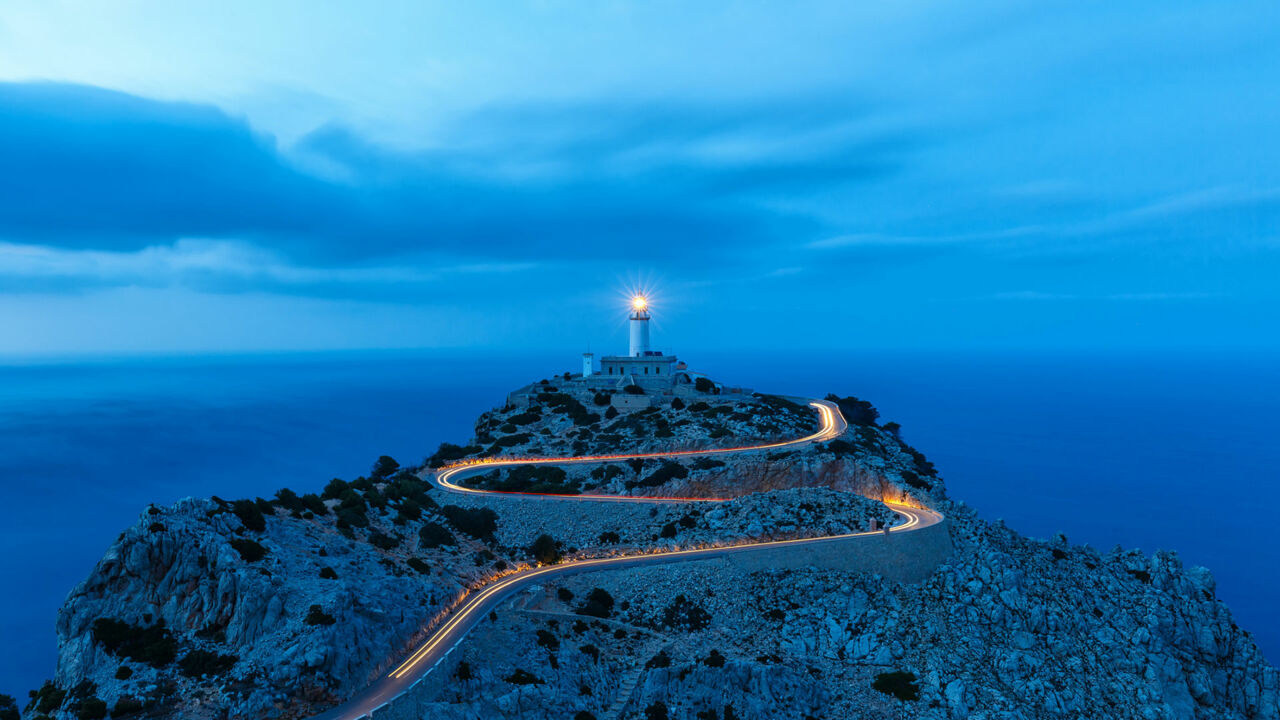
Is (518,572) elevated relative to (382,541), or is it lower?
lower

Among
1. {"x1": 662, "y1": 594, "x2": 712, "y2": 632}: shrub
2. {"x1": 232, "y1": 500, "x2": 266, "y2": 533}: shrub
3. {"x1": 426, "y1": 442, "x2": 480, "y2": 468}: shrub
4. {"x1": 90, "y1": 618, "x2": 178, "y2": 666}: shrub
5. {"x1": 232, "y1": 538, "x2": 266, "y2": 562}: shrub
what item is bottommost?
{"x1": 662, "y1": 594, "x2": 712, "y2": 632}: shrub

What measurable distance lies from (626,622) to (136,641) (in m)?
24.2

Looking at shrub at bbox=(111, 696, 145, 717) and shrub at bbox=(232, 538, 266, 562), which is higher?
shrub at bbox=(232, 538, 266, 562)

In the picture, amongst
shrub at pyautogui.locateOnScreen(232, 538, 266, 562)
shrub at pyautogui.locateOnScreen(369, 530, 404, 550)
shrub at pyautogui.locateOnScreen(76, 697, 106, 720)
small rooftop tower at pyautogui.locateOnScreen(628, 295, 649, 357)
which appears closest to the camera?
shrub at pyautogui.locateOnScreen(76, 697, 106, 720)

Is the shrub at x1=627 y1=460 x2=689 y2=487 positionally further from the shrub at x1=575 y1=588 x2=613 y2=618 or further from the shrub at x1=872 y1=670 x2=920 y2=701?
the shrub at x1=872 y1=670 x2=920 y2=701

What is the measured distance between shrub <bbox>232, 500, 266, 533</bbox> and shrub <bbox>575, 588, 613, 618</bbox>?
734 inches

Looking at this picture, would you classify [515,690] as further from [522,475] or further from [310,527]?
[522,475]

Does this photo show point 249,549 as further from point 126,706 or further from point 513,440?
point 513,440

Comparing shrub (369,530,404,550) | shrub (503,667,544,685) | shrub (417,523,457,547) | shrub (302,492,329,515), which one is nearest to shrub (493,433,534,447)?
shrub (417,523,457,547)

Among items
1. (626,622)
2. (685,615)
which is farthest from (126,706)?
(685,615)

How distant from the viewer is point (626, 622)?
40.5 metres

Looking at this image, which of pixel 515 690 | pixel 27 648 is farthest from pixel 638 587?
pixel 27 648

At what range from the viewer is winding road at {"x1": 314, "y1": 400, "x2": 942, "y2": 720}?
2847 cm

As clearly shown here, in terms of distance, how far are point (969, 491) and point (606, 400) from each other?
8411 cm
